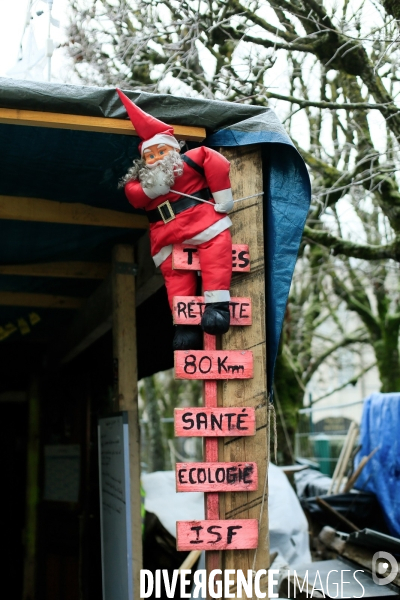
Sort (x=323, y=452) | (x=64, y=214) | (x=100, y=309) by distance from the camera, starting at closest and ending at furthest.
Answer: (x=64, y=214), (x=100, y=309), (x=323, y=452)

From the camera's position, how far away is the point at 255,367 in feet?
10.0

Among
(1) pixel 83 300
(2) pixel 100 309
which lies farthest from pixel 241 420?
(1) pixel 83 300

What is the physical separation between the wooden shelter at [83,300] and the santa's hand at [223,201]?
162mm

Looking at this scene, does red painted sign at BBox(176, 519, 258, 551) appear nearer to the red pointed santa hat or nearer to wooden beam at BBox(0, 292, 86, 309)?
the red pointed santa hat

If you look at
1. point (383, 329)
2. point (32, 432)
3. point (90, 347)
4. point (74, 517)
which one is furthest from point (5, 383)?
point (383, 329)

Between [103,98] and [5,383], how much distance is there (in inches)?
200

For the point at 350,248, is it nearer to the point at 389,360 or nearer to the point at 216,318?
the point at 216,318

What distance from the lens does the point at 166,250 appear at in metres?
3.17

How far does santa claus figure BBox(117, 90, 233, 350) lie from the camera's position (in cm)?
296

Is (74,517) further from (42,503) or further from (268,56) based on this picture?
(268,56)

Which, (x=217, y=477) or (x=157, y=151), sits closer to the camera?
(x=217, y=477)

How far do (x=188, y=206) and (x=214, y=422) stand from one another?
100 cm

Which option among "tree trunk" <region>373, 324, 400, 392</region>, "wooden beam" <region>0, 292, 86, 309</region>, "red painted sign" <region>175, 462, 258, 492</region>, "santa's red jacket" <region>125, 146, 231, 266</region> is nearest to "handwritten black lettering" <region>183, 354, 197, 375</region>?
"red painted sign" <region>175, 462, 258, 492</region>

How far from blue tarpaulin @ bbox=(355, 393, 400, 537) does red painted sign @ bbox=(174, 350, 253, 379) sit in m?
4.67
